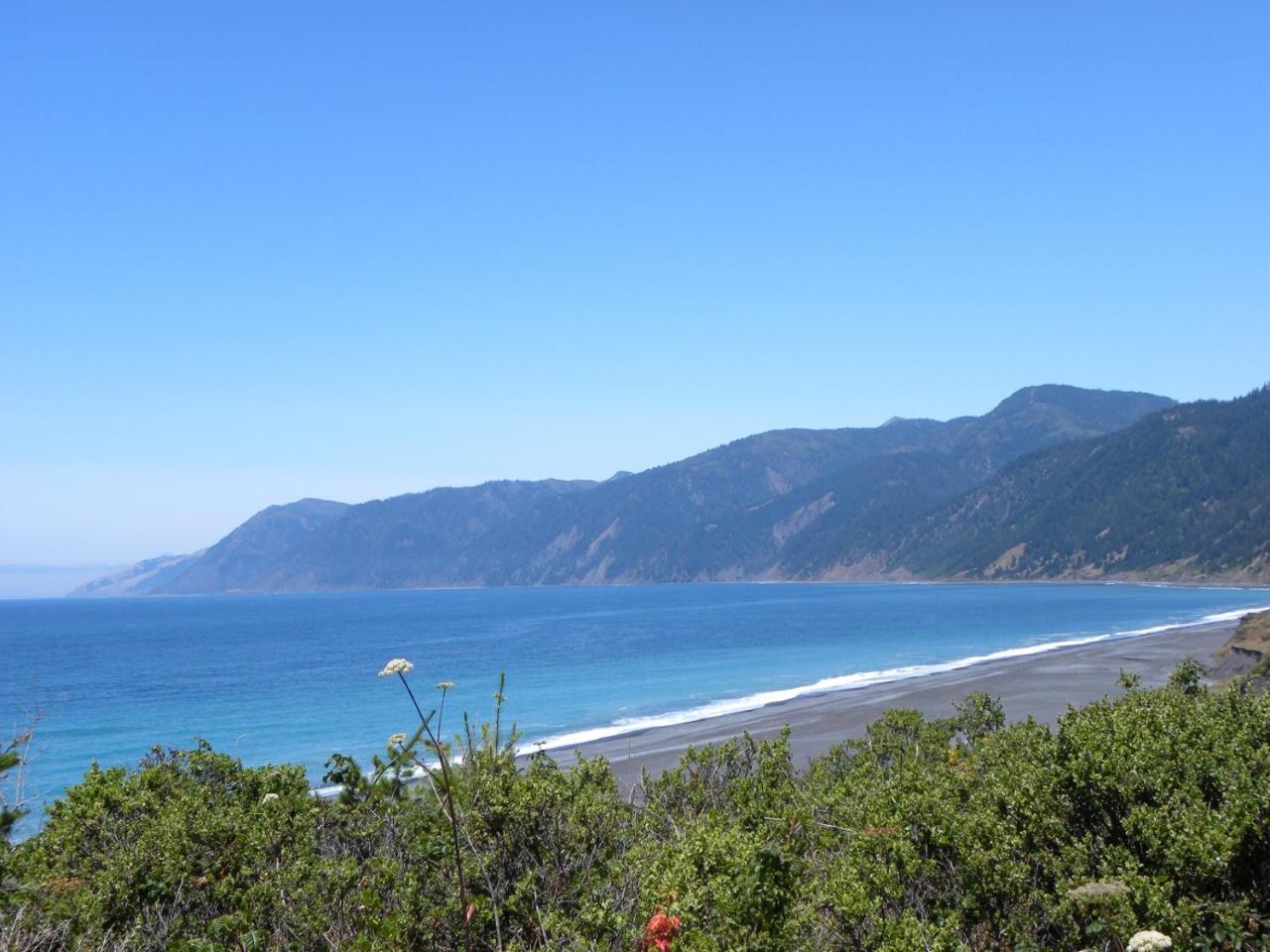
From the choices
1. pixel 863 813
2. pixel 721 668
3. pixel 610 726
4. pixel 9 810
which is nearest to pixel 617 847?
pixel 863 813

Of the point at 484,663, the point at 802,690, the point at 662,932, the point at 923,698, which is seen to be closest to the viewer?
the point at 662,932

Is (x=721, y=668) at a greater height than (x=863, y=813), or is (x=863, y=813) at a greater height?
(x=863, y=813)

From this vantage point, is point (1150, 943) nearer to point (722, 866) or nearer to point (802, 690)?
point (722, 866)

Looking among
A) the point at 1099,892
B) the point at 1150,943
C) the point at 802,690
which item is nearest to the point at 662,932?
the point at 1099,892

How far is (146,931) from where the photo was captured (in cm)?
664

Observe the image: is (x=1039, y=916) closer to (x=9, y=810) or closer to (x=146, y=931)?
(x=146, y=931)

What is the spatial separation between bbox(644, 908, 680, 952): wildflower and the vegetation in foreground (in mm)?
14

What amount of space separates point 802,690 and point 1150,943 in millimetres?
47955

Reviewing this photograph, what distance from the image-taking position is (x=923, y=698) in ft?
145

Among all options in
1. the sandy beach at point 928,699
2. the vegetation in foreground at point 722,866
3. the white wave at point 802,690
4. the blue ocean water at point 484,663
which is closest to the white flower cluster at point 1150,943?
the vegetation in foreground at point 722,866

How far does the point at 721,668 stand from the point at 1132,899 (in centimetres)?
5898

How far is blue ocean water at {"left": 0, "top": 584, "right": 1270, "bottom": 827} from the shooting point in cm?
4253

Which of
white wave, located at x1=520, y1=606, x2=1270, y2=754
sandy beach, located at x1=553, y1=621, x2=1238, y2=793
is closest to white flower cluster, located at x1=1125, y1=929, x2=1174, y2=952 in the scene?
sandy beach, located at x1=553, y1=621, x2=1238, y2=793

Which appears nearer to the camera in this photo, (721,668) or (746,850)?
(746,850)
